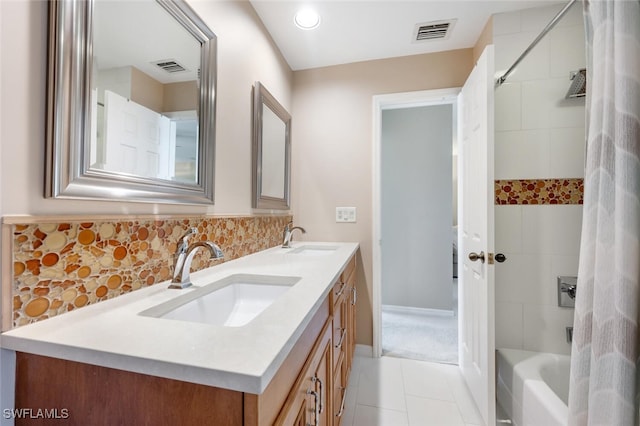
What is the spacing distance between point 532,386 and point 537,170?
118 cm

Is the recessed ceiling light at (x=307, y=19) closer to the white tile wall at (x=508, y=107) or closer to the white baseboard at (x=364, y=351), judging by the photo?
the white tile wall at (x=508, y=107)

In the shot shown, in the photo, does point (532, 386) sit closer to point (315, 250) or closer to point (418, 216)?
point (315, 250)

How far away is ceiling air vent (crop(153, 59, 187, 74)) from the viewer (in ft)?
3.22

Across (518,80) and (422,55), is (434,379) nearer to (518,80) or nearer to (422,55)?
(518,80)

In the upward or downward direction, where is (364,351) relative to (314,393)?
downward

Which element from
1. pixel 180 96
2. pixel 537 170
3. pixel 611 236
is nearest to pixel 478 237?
pixel 537 170

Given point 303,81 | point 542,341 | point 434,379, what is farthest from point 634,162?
point 303,81

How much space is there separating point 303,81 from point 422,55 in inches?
38.1

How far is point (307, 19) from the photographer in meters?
1.77

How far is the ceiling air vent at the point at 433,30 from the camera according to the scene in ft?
5.96

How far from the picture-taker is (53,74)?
2.14 ft

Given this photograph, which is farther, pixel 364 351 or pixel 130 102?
pixel 364 351

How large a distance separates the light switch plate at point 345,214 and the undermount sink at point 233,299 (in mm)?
1278

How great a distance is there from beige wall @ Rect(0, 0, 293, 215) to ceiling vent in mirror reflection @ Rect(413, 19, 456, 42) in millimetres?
1140
